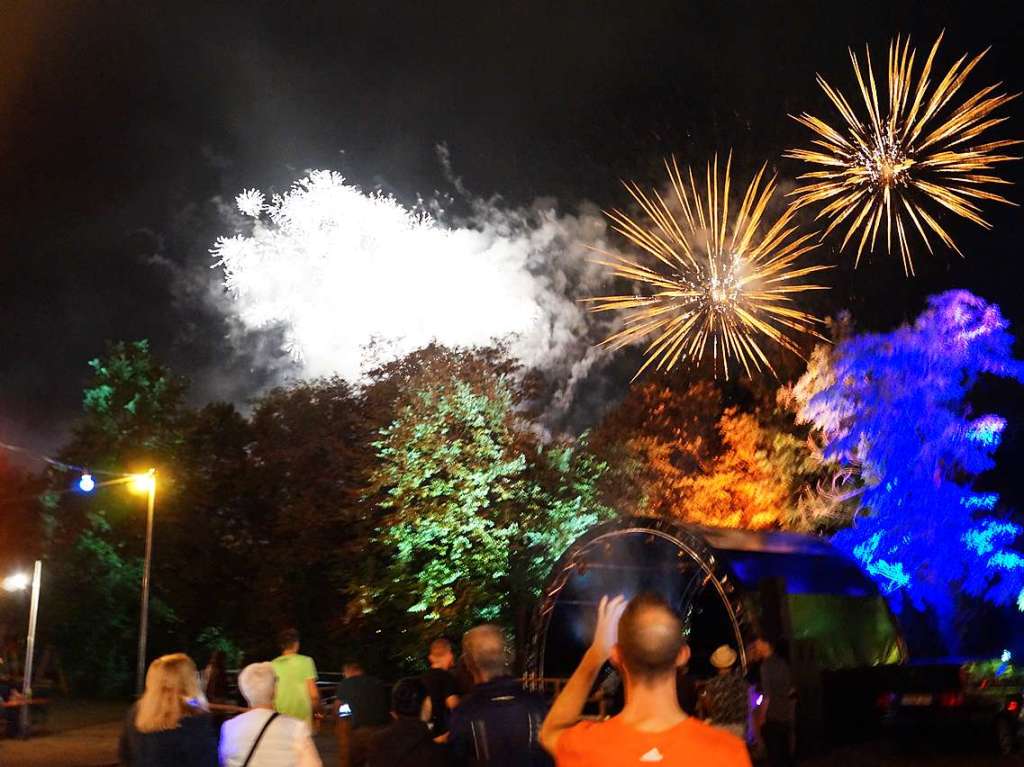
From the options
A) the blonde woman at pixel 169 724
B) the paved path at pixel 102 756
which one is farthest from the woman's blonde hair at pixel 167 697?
the paved path at pixel 102 756

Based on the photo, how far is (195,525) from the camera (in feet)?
124

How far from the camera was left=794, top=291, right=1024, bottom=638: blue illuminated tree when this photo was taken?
28.5 m

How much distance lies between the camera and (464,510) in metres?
29.8

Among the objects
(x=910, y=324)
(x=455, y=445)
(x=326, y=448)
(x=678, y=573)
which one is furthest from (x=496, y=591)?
(x=910, y=324)

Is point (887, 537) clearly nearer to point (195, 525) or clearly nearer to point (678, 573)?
point (678, 573)

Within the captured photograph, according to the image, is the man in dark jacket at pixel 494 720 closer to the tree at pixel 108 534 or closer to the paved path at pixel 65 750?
the paved path at pixel 65 750

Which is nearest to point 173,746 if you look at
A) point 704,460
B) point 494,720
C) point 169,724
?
point 169,724

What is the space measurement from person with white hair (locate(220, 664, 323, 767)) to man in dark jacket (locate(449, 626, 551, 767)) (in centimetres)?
64

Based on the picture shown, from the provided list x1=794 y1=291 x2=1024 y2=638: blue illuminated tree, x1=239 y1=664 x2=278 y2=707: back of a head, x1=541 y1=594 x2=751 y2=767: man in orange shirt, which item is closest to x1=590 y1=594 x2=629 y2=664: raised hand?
x1=541 y1=594 x2=751 y2=767: man in orange shirt

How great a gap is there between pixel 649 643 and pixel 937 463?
90.3 feet

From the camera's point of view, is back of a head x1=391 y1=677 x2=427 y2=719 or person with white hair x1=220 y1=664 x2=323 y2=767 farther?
back of a head x1=391 y1=677 x2=427 y2=719

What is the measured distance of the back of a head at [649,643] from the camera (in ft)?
10.2

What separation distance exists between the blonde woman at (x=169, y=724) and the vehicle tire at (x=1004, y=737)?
13.8m

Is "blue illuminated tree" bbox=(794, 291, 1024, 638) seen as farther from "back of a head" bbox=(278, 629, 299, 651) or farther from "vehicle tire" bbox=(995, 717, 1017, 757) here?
"back of a head" bbox=(278, 629, 299, 651)
